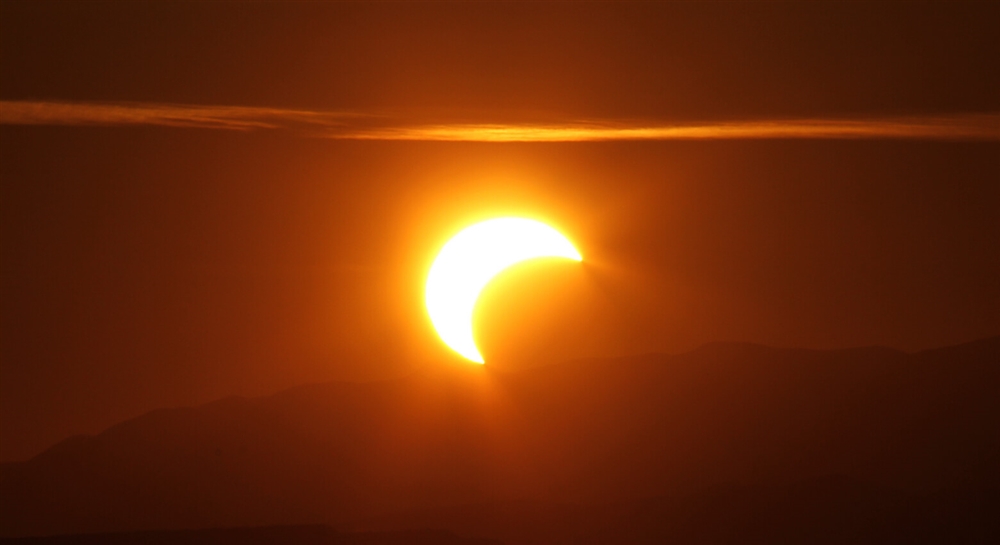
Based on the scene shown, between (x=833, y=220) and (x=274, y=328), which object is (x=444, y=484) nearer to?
(x=274, y=328)

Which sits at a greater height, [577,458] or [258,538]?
[577,458]

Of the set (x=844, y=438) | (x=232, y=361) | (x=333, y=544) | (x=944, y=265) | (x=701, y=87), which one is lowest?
(x=333, y=544)

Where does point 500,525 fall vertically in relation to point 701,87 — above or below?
below

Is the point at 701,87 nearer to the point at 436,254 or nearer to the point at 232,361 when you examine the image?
the point at 436,254

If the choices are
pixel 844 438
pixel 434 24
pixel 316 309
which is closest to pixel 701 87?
pixel 434 24

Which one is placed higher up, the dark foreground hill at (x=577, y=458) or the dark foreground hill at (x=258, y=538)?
the dark foreground hill at (x=577, y=458)

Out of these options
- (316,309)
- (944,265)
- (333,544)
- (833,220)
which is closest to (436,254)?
(316,309)

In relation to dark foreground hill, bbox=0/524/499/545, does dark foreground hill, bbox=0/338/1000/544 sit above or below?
above
